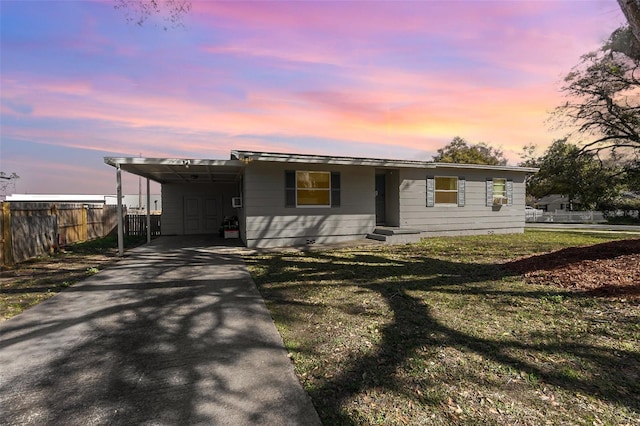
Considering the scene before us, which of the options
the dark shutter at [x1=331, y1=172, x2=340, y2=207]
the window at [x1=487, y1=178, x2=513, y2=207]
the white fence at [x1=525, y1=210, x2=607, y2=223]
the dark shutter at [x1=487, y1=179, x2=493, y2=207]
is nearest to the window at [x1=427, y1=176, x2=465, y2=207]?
the dark shutter at [x1=487, y1=179, x2=493, y2=207]

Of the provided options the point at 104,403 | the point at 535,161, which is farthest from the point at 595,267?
the point at 535,161

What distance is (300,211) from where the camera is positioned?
11914 mm

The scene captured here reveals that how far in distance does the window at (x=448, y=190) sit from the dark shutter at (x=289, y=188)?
6.39 meters

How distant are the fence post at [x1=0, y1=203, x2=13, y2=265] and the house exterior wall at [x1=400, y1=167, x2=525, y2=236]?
41.1ft

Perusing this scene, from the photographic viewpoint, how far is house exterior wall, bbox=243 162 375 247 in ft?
36.8

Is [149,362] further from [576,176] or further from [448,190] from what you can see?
[576,176]

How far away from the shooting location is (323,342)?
3662mm

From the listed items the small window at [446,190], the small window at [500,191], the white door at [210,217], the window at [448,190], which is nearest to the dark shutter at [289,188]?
the window at [448,190]

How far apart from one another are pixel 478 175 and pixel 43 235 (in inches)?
661

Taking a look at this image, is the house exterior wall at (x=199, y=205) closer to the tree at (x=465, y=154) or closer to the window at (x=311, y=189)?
the window at (x=311, y=189)

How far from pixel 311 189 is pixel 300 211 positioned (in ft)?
3.06

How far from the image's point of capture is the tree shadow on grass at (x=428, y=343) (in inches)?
106

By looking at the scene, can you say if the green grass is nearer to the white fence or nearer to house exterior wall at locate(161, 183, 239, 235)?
house exterior wall at locate(161, 183, 239, 235)

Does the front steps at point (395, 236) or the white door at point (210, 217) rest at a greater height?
the white door at point (210, 217)
